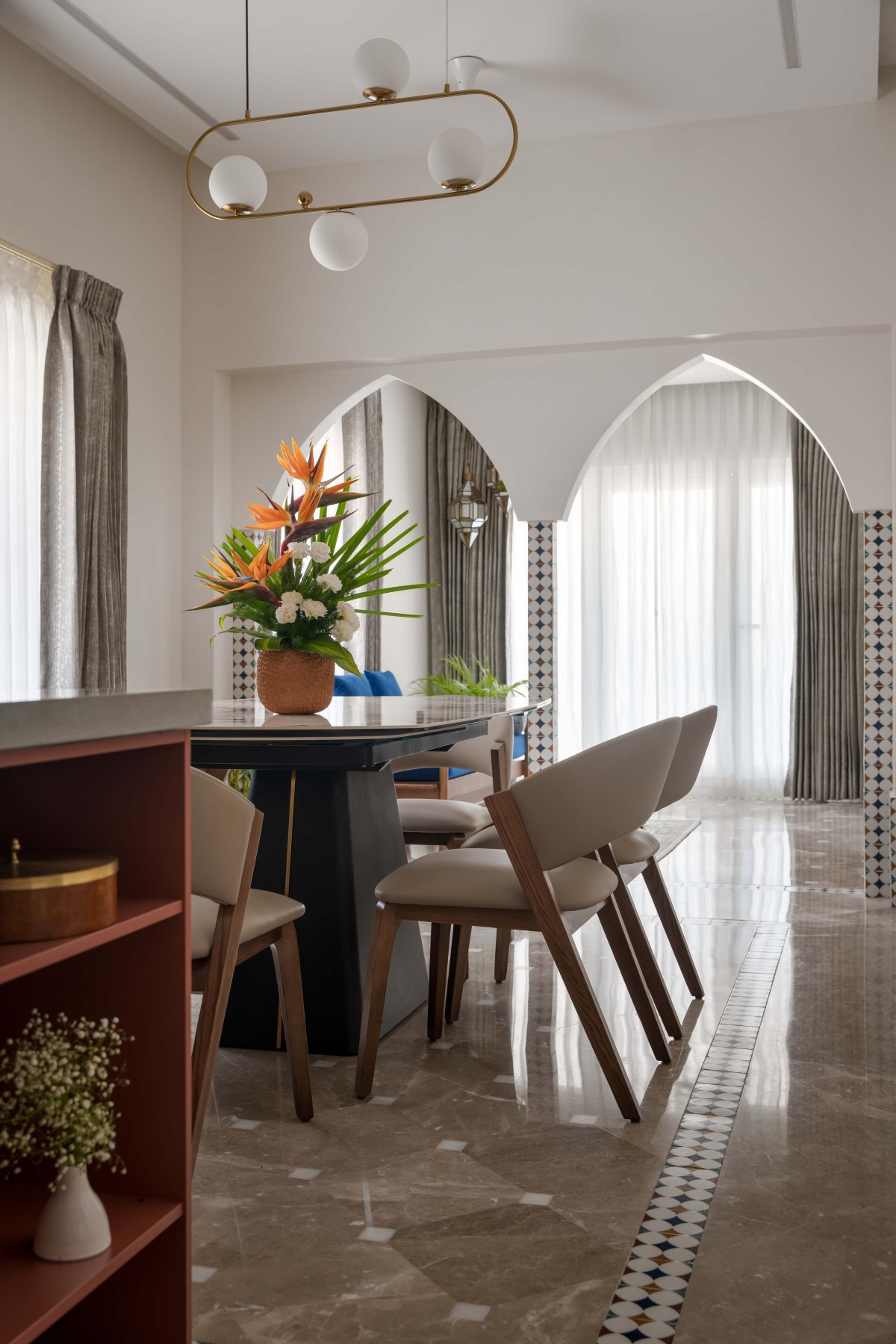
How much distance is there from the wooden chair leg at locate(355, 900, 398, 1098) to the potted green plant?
2.36 feet

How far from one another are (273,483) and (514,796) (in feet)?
14.1

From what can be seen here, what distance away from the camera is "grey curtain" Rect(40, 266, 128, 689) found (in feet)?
16.9

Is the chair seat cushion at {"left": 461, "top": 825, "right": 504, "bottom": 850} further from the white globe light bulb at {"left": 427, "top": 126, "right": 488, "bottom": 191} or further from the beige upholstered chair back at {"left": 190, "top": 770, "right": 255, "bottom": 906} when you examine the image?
the white globe light bulb at {"left": 427, "top": 126, "right": 488, "bottom": 191}

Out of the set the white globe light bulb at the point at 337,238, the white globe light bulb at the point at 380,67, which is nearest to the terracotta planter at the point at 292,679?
the white globe light bulb at the point at 337,238

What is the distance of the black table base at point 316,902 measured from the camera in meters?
3.14

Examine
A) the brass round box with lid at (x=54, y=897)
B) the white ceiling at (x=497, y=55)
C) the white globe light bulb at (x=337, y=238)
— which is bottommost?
the brass round box with lid at (x=54, y=897)

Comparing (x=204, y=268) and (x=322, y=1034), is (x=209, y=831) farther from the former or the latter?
(x=204, y=268)

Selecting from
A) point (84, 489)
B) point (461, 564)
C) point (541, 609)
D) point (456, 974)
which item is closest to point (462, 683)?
point (461, 564)

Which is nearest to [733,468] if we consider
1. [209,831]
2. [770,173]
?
[770,173]

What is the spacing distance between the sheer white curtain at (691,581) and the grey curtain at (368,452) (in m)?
1.45

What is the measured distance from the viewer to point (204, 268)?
6332 millimetres

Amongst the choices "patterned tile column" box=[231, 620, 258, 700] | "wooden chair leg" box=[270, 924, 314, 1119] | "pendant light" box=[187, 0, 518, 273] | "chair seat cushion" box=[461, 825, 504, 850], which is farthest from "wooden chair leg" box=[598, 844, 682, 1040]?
"patterned tile column" box=[231, 620, 258, 700]

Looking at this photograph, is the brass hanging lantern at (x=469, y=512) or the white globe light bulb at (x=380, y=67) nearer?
the white globe light bulb at (x=380, y=67)

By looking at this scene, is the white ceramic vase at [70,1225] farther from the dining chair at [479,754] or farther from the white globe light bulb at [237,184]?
the white globe light bulb at [237,184]
